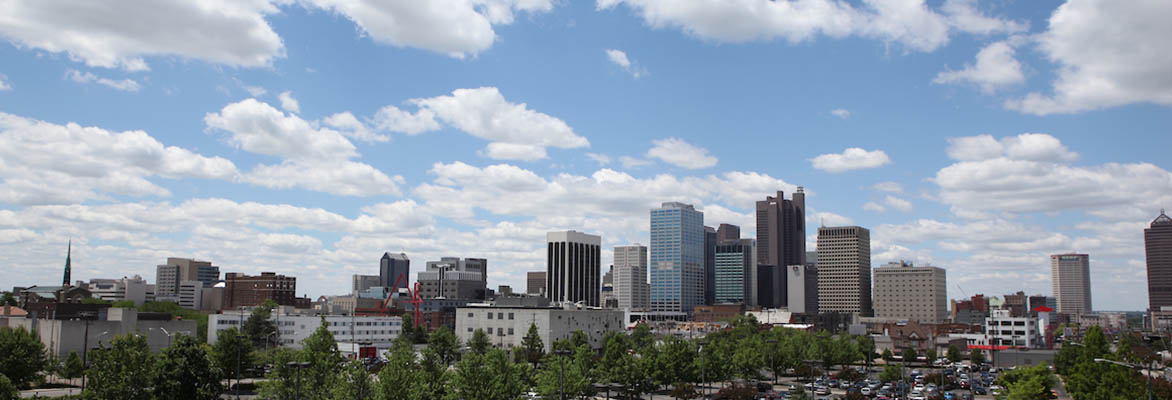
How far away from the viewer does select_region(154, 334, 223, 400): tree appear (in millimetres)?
67938

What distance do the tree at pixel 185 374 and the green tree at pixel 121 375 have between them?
0.92 metres

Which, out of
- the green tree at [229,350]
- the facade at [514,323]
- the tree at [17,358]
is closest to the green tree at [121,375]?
the tree at [17,358]

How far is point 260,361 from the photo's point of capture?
129000mm

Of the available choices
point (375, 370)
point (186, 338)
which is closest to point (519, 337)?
point (375, 370)

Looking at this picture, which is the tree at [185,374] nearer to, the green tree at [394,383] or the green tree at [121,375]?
the green tree at [121,375]

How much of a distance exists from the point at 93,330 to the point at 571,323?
87.8m

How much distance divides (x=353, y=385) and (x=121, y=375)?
58.7ft

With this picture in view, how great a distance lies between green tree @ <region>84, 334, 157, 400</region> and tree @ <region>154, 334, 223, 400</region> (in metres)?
0.92

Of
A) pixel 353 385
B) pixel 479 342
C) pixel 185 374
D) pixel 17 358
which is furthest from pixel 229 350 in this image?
pixel 353 385

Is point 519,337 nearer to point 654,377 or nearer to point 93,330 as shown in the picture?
point 654,377

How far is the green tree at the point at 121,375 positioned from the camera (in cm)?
6625

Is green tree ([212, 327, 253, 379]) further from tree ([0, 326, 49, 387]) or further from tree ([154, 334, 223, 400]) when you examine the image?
tree ([154, 334, 223, 400])

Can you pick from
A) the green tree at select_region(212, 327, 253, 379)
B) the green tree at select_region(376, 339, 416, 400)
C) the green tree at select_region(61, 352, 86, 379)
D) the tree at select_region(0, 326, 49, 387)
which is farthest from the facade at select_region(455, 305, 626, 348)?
the green tree at select_region(376, 339, 416, 400)

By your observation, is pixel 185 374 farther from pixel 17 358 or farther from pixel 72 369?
pixel 72 369
